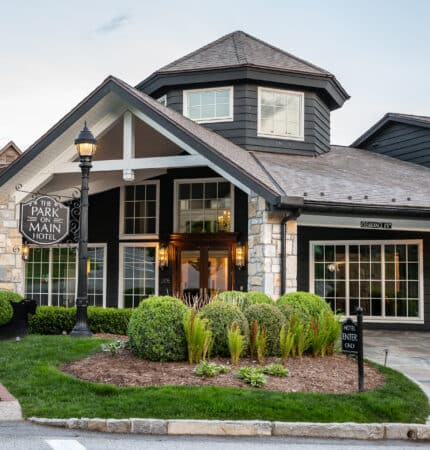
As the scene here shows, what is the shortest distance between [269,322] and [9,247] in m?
7.83

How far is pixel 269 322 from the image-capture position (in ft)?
31.5

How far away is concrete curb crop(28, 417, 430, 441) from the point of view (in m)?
6.66

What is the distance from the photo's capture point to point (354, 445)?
6465 millimetres

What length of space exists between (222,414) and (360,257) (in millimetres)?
10761

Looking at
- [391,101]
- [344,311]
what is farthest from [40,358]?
[391,101]

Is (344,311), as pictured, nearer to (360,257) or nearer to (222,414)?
(360,257)

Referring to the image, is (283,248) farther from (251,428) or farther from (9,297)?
(251,428)

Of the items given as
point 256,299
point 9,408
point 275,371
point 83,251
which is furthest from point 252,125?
point 9,408

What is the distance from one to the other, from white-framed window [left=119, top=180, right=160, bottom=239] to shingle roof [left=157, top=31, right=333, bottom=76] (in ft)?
10.6

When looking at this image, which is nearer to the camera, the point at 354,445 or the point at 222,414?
the point at 354,445

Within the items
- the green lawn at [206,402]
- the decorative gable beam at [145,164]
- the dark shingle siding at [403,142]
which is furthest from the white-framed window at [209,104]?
the green lawn at [206,402]

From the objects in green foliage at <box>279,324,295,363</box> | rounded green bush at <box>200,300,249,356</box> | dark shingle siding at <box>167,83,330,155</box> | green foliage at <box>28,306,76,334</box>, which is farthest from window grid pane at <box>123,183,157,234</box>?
green foliage at <box>279,324,295,363</box>

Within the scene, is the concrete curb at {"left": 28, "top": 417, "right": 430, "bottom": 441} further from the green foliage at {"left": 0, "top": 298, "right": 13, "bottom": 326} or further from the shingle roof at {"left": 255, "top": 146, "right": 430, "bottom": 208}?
the shingle roof at {"left": 255, "top": 146, "right": 430, "bottom": 208}

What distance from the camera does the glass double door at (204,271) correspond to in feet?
54.5
